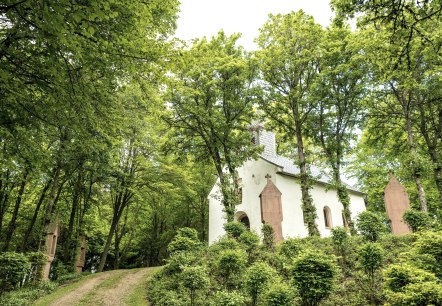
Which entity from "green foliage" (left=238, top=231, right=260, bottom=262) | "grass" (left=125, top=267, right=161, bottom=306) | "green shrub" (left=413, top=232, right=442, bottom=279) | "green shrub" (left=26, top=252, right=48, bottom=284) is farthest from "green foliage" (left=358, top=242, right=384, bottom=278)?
"green shrub" (left=26, top=252, right=48, bottom=284)

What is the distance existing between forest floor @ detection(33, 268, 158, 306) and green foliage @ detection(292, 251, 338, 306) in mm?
5466

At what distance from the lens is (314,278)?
7.85 meters

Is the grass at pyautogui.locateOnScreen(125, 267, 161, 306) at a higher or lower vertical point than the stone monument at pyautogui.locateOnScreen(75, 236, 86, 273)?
lower

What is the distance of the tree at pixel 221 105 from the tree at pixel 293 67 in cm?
117

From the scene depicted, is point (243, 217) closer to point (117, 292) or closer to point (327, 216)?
point (327, 216)

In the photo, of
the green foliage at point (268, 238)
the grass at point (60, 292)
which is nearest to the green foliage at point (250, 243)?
the green foliage at point (268, 238)

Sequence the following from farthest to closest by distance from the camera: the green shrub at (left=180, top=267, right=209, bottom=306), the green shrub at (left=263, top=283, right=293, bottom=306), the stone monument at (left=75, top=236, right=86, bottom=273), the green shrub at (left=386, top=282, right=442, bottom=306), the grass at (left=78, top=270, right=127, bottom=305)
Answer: the stone monument at (left=75, top=236, right=86, bottom=273) < the grass at (left=78, top=270, right=127, bottom=305) < the green shrub at (left=180, top=267, right=209, bottom=306) < the green shrub at (left=263, top=283, right=293, bottom=306) < the green shrub at (left=386, top=282, right=442, bottom=306)

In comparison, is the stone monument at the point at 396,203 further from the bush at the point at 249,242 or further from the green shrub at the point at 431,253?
the green shrub at the point at 431,253

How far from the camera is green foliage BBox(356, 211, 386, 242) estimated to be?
39.8 feet

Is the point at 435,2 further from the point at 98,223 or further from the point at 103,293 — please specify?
the point at 98,223

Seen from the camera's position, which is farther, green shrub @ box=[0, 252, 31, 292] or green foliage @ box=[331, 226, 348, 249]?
green foliage @ box=[331, 226, 348, 249]

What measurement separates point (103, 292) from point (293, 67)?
568 inches

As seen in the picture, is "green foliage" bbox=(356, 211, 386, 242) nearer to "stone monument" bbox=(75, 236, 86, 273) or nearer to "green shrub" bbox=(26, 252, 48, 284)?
"green shrub" bbox=(26, 252, 48, 284)

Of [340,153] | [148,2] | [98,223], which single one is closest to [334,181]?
[340,153]
